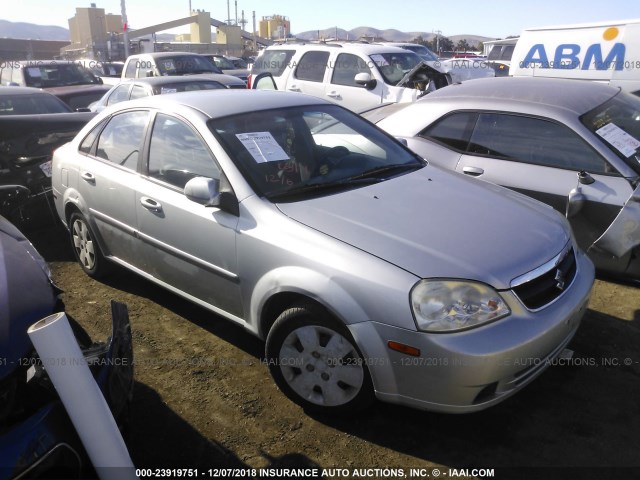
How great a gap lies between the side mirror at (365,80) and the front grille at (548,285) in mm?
6101

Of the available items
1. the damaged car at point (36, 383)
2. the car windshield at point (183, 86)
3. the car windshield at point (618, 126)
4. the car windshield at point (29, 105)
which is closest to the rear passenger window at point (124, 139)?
the damaged car at point (36, 383)

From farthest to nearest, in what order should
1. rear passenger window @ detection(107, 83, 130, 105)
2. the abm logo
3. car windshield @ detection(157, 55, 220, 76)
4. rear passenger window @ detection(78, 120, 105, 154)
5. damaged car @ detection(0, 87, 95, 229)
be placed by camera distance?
car windshield @ detection(157, 55, 220, 76) → rear passenger window @ detection(107, 83, 130, 105) → the abm logo → damaged car @ detection(0, 87, 95, 229) → rear passenger window @ detection(78, 120, 105, 154)

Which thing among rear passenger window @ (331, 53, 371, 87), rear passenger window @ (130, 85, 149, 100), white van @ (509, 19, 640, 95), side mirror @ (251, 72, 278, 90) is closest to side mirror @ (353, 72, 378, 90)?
rear passenger window @ (331, 53, 371, 87)

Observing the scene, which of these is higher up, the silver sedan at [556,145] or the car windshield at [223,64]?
the car windshield at [223,64]

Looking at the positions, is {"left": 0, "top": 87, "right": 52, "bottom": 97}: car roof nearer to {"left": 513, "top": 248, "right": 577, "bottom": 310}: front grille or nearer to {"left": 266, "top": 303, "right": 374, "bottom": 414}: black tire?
{"left": 266, "top": 303, "right": 374, "bottom": 414}: black tire

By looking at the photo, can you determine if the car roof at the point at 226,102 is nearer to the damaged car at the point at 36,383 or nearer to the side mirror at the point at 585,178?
the damaged car at the point at 36,383

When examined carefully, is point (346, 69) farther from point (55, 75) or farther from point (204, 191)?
point (55, 75)

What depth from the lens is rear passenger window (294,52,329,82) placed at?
30.4 ft

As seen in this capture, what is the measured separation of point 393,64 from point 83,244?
657cm

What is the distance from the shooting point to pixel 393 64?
9266 mm

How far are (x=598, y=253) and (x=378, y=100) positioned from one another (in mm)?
5375

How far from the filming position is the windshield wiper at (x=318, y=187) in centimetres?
301

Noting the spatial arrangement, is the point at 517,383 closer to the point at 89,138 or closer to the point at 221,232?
the point at 221,232

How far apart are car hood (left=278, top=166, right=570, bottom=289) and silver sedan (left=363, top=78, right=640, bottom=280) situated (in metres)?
0.81
